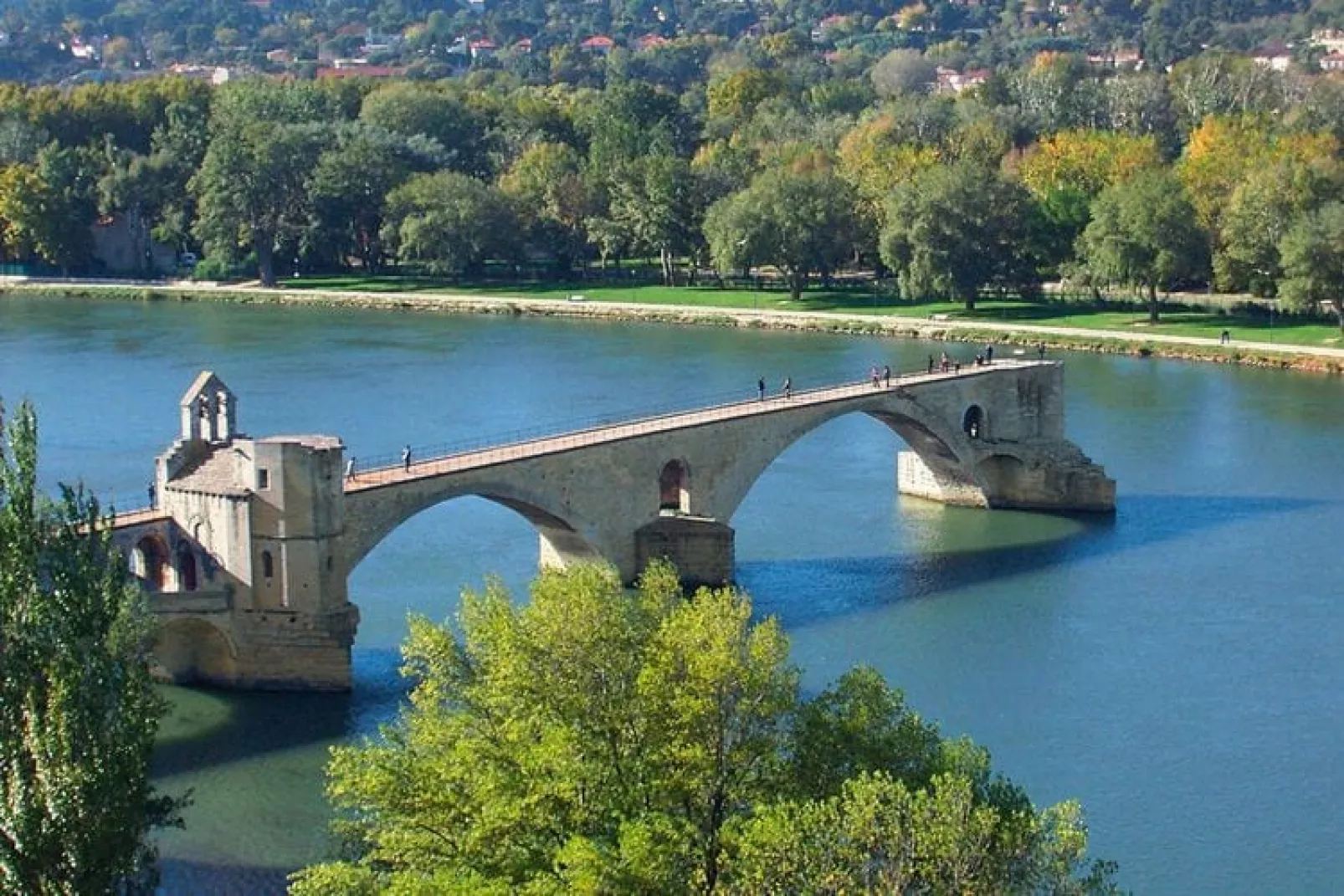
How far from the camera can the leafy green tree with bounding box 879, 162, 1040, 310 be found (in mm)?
90500

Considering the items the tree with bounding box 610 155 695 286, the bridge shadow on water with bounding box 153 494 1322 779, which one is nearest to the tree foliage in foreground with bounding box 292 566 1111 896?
the bridge shadow on water with bounding box 153 494 1322 779

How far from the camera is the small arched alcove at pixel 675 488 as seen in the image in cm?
4859

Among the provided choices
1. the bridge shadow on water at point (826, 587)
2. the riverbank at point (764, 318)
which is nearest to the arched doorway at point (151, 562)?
the bridge shadow on water at point (826, 587)

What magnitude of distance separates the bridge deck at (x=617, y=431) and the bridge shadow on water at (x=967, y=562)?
11.9 feet

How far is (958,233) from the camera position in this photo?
297 ft

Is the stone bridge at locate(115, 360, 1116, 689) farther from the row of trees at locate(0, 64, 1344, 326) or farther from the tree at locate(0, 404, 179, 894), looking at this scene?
the row of trees at locate(0, 64, 1344, 326)

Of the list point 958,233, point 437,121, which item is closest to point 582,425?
point 958,233

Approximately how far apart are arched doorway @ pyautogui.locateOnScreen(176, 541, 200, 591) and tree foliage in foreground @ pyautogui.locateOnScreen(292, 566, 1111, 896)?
41.5 feet

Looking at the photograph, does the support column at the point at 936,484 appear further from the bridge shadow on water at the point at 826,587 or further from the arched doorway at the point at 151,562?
the arched doorway at the point at 151,562

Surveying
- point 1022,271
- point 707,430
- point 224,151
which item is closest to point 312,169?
point 224,151

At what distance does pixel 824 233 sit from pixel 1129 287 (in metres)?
13.1

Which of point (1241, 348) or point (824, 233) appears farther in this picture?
point (824, 233)

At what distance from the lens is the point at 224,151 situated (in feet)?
353

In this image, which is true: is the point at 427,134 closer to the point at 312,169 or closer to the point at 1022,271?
the point at 312,169
